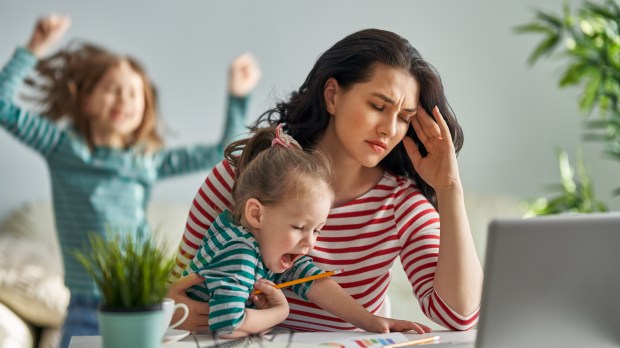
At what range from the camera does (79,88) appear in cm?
311

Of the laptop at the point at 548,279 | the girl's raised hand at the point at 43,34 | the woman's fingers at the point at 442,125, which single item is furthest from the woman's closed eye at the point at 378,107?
the girl's raised hand at the point at 43,34

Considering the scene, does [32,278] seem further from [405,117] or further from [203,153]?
[405,117]

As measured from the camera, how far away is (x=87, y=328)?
2.68 metres

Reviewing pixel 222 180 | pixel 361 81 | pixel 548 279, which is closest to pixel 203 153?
pixel 222 180

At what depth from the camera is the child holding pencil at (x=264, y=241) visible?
1494 millimetres

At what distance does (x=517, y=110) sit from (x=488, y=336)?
2.99 metres

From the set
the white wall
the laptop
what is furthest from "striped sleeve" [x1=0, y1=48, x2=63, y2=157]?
the laptop

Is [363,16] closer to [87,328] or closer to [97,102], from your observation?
[97,102]

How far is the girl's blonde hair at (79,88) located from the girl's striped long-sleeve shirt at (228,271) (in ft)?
4.97

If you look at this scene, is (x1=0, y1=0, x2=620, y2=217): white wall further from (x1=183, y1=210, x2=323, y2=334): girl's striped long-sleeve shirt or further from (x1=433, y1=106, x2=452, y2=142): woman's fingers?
(x1=183, y1=210, x2=323, y2=334): girl's striped long-sleeve shirt

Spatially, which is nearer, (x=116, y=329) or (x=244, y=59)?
(x=116, y=329)

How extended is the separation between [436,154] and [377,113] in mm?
165

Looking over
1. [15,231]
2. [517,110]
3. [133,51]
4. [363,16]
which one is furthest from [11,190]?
[517,110]

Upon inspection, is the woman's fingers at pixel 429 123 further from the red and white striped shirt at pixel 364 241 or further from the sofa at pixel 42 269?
the sofa at pixel 42 269
